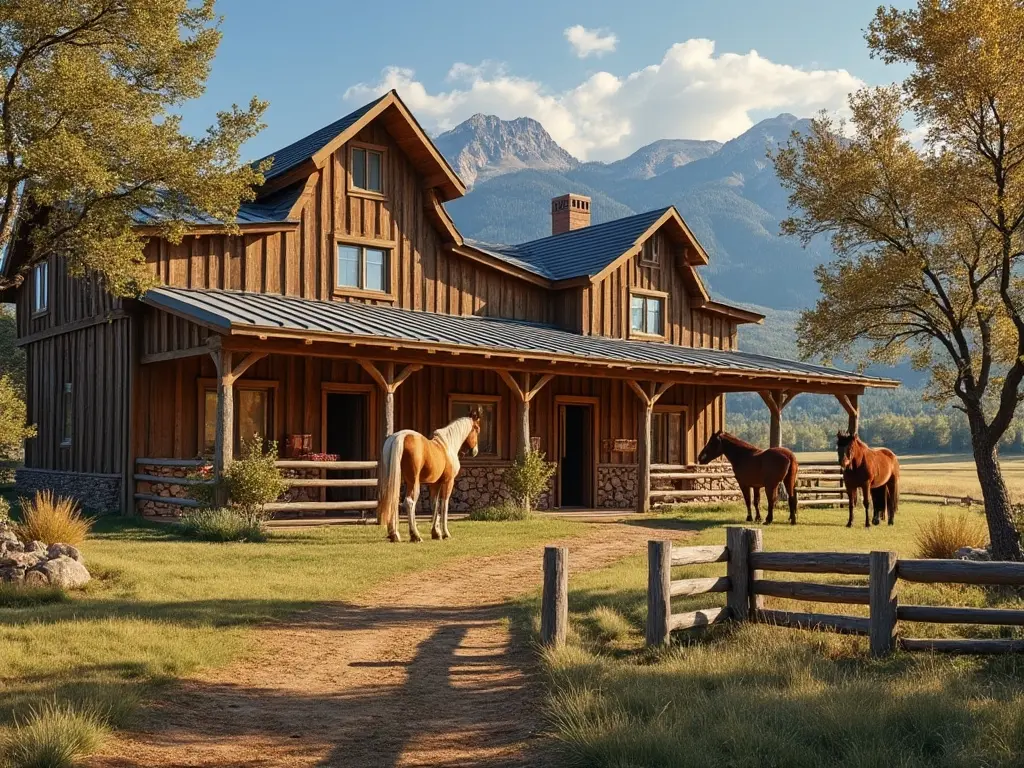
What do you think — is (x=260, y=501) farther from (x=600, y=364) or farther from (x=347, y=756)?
(x=347, y=756)

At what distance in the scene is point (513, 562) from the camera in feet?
48.6

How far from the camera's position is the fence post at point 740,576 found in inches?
391

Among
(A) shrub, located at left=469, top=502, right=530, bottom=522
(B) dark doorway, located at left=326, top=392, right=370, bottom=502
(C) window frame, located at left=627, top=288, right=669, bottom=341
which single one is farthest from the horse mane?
(C) window frame, located at left=627, top=288, right=669, bottom=341

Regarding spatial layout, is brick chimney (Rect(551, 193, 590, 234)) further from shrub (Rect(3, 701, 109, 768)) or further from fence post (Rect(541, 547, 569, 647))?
shrub (Rect(3, 701, 109, 768))

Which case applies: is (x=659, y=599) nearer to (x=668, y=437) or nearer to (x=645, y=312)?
(x=668, y=437)

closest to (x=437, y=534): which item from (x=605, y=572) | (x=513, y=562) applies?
(x=513, y=562)

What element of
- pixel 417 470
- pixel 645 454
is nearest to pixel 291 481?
pixel 417 470

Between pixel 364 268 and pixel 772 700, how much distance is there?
17.5 m

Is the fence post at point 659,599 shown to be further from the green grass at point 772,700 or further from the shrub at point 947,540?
the shrub at point 947,540

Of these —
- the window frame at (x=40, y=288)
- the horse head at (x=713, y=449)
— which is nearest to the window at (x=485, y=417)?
the horse head at (x=713, y=449)

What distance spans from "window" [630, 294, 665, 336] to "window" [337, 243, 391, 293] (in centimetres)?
758

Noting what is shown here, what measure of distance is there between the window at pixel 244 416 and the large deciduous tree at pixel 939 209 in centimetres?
1052

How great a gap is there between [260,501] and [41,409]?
426 inches

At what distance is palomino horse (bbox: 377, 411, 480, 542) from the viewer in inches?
630
